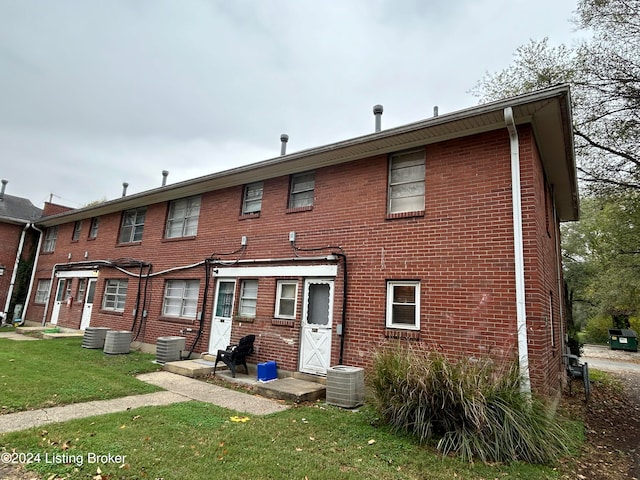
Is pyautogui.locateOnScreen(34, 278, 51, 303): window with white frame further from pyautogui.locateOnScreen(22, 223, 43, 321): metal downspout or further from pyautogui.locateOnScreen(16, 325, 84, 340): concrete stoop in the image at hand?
pyautogui.locateOnScreen(16, 325, 84, 340): concrete stoop

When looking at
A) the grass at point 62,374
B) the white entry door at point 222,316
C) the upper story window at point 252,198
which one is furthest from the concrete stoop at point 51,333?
the upper story window at point 252,198

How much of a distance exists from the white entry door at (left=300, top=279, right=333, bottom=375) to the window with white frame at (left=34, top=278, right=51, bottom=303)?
15.7 meters

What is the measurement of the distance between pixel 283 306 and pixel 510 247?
17.1ft

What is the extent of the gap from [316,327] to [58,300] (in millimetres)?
14546

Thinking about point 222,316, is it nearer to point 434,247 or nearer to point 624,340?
point 434,247

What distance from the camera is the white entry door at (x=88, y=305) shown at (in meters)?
14.4

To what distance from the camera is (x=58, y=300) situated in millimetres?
16375

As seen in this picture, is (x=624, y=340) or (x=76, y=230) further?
(x=624, y=340)

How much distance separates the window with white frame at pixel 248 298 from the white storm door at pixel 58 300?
451 inches

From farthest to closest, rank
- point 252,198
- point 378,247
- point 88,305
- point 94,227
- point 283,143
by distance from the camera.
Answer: point 94,227 < point 88,305 < point 283,143 < point 252,198 < point 378,247

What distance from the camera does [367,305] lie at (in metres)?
7.36

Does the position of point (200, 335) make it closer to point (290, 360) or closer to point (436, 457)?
point (290, 360)

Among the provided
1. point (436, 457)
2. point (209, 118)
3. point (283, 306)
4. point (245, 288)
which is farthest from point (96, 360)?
point (209, 118)

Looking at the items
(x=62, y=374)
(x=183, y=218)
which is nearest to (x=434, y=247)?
(x=62, y=374)
